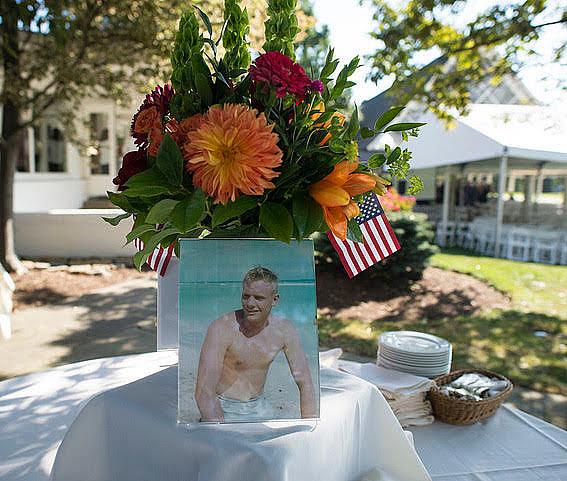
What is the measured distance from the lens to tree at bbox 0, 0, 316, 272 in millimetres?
7020

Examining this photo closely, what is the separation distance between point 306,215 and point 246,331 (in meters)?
0.34

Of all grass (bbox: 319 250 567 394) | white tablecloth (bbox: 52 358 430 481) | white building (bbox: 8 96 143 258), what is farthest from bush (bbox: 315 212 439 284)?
white tablecloth (bbox: 52 358 430 481)

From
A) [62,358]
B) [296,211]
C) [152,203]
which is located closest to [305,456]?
[296,211]

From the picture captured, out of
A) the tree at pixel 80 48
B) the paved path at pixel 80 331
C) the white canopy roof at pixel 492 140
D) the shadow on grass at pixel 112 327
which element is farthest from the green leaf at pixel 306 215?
the white canopy roof at pixel 492 140

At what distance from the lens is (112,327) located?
586 cm

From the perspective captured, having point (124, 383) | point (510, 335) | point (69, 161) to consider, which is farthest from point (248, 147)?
point (69, 161)

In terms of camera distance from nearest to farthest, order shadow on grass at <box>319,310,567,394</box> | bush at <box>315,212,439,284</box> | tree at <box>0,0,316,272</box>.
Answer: shadow on grass at <box>319,310,567,394</box> → tree at <box>0,0,316,272</box> → bush at <box>315,212,439,284</box>

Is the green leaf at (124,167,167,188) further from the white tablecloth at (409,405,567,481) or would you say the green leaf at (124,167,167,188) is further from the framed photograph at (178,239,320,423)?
the white tablecloth at (409,405,567,481)

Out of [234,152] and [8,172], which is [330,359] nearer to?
[234,152]

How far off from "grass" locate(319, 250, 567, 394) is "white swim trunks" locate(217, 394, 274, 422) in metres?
3.92

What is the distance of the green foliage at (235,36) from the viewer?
50.2 inches

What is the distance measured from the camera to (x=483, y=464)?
2.07 m

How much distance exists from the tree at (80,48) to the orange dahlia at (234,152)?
6.24 metres

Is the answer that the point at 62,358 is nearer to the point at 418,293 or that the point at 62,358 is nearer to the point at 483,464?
the point at 483,464
